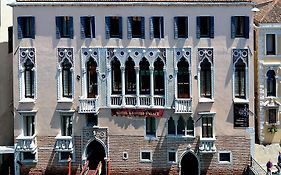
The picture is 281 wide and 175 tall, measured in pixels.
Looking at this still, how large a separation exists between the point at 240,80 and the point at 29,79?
44.5ft

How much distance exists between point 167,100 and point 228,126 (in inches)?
166

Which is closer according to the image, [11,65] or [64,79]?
[64,79]

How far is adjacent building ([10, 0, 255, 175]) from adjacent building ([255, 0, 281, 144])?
7.03 feet

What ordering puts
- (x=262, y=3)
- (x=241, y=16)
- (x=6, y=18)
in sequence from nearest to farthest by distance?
(x=241, y=16)
(x=6, y=18)
(x=262, y=3)

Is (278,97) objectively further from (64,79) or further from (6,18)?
(6,18)

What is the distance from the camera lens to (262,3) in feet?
190

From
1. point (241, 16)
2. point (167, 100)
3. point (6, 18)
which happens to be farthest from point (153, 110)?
point (6, 18)

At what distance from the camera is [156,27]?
50281 mm

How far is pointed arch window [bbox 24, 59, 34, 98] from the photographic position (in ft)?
169

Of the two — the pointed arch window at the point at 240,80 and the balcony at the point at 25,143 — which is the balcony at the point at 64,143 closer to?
the balcony at the point at 25,143

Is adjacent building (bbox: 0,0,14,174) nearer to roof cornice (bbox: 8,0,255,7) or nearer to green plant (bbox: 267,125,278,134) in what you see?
roof cornice (bbox: 8,0,255,7)

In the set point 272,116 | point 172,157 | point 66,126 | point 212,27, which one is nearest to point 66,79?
point 66,126

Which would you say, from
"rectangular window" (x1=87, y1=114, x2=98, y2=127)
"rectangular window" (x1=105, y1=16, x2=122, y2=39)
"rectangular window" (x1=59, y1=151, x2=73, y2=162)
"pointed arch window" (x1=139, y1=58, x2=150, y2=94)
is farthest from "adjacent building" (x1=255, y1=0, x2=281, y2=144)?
"rectangular window" (x1=59, y1=151, x2=73, y2=162)

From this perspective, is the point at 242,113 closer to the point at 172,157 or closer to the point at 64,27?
the point at 172,157
